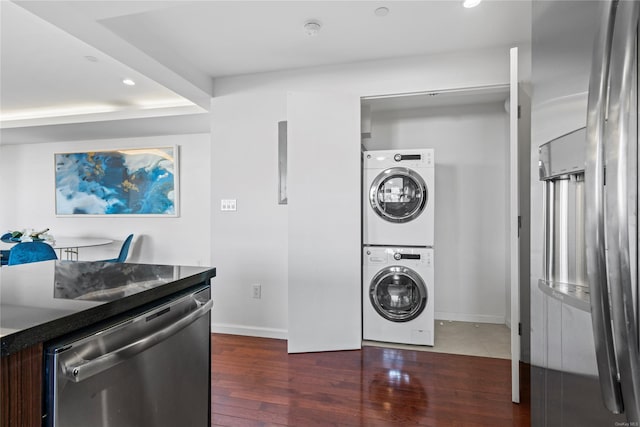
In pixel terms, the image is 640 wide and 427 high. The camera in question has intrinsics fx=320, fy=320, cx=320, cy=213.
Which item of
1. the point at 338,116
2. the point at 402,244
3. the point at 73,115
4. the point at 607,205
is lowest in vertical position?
the point at 402,244

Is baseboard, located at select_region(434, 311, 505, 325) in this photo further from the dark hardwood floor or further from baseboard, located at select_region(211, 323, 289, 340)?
baseboard, located at select_region(211, 323, 289, 340)

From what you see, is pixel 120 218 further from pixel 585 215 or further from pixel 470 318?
pixel 585 215

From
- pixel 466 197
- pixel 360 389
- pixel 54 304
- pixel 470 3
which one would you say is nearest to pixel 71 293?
pixel 54 304

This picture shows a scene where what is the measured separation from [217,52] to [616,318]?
2908 mm

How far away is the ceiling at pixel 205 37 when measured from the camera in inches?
78.5

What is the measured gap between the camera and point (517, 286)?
2010 millimetres

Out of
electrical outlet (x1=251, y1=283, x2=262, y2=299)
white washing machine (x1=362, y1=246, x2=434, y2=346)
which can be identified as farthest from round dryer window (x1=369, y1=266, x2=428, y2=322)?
electrical outlet (x1=251, y1=283, x2=262, y2=299)

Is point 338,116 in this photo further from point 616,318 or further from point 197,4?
point 616,318

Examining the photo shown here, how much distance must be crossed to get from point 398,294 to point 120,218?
13.0ft

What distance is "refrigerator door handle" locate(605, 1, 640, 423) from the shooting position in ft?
1.75

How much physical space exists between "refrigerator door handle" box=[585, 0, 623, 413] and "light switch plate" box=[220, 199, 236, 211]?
→ 278cm

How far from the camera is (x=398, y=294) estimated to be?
2816 mm

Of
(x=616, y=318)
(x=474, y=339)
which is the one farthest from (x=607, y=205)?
(x=474, y=339)

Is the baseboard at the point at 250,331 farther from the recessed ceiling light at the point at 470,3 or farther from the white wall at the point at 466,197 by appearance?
the recessed ceiling light at the point at 470,3
